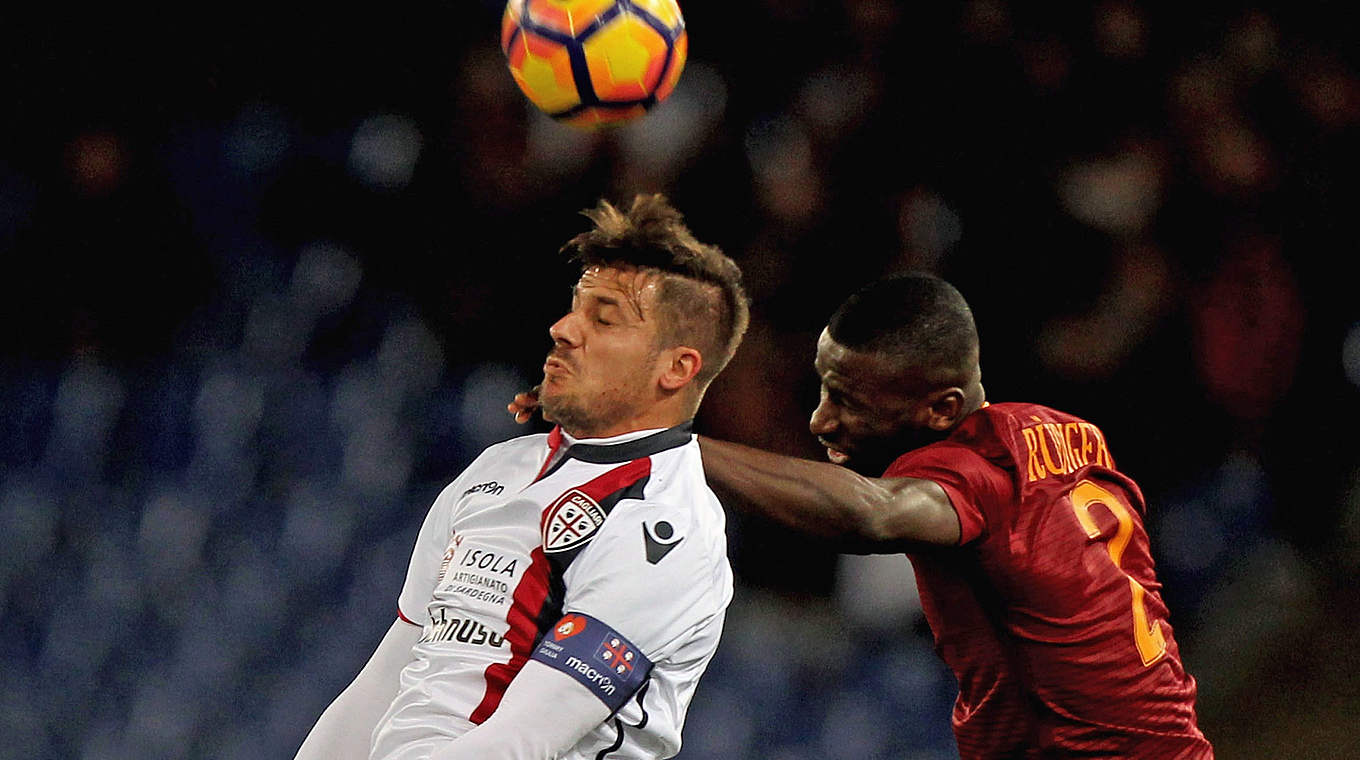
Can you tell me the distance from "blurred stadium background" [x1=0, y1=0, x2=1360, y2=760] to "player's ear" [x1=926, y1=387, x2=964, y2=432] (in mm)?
1638

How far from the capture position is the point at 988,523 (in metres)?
2.43

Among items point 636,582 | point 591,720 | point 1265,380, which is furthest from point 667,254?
point 1265,380

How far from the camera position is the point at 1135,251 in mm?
4715

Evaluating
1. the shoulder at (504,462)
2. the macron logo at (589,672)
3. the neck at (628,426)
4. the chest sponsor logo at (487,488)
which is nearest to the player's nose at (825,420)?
the neck at (628,426)

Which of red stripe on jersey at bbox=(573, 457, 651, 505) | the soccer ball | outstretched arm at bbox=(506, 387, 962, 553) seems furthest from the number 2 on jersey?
the soccer ball

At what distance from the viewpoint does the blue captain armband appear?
1885mm

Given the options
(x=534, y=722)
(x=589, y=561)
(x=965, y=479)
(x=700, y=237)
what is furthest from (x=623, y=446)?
(x=700, y=237)

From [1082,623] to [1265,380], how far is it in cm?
248

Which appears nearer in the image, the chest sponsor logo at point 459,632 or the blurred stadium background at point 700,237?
the chest sponsor logo at point 459,632

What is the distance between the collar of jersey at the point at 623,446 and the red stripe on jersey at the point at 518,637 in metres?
0.23

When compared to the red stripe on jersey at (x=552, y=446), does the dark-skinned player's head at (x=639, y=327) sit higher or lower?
higher

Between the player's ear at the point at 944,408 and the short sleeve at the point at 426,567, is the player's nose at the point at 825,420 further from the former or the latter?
the short sleeve at the point at 426,567

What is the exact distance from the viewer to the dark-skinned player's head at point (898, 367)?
2.64m

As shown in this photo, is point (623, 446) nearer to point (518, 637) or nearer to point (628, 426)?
point (628, 426)
